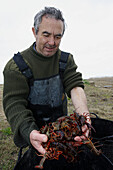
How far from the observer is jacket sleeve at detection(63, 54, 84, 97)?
2.63m

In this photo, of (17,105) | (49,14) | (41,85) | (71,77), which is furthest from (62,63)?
(17,105)

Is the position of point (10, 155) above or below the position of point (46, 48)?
below

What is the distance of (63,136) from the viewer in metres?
1.60

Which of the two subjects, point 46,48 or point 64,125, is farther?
point 46,48

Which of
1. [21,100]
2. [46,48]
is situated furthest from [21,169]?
[46,48]

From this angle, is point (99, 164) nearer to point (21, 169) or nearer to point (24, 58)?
point (21, 169)

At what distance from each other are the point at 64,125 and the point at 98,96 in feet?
19.3

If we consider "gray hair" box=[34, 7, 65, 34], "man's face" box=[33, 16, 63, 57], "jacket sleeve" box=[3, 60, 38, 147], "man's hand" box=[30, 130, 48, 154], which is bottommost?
"man's hand" box=[30, 130, 48, 154]

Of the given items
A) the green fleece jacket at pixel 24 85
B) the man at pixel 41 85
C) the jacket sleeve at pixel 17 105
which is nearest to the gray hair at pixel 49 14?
the man at pixel 41 85

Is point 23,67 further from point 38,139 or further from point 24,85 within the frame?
point 38,139

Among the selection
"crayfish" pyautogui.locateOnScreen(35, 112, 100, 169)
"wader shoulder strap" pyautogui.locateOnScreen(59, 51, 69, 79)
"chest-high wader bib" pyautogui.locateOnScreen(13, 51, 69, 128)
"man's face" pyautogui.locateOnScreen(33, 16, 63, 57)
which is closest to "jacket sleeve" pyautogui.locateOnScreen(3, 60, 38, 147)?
"chest-high wader bib" pyautogui.locateOnScreen(13, 51, 69, 128)

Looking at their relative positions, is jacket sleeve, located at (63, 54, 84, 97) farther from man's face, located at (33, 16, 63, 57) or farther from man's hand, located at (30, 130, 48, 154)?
man's hand, located at (30, 130, 48, 154)

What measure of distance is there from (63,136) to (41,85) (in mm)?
1053

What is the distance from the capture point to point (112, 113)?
4.85m
